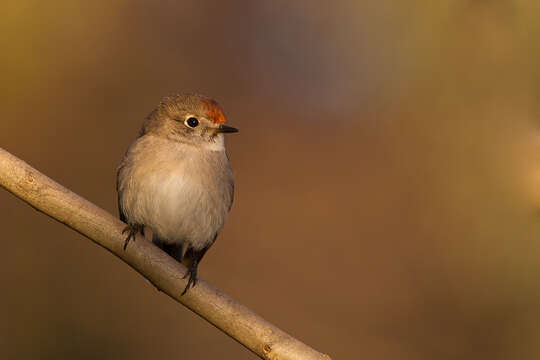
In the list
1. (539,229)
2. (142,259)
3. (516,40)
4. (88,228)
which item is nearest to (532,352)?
(539,229)

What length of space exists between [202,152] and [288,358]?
1147mm

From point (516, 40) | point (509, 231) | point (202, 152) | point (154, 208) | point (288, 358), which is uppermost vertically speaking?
point (516, 40)

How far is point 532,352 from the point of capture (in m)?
3.27

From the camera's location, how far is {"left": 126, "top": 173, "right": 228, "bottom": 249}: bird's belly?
9.09ft

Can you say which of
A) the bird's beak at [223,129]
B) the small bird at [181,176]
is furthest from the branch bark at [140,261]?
the bird's beak at [223,129]

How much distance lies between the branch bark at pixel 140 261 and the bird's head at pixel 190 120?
73 centimetres

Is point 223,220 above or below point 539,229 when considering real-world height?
below

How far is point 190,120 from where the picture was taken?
2.86m

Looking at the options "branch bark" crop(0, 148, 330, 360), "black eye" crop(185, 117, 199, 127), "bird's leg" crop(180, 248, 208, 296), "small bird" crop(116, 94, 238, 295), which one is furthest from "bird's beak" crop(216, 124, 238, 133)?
"branch bark" crop(0, 148, 330, 360)

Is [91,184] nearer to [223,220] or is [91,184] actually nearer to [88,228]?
[223,220]

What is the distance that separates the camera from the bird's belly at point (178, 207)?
277 cm

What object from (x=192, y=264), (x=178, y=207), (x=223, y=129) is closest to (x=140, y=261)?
(x=192, y=264)

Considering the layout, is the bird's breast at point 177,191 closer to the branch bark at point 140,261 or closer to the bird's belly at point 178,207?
the bird's belly at point 178,207

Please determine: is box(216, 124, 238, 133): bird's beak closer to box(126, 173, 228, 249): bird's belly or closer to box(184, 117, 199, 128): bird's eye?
box(184, 117, 199, 128): bird's eye
